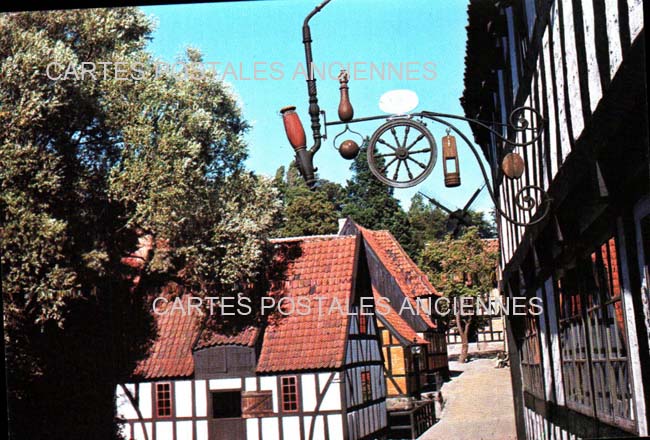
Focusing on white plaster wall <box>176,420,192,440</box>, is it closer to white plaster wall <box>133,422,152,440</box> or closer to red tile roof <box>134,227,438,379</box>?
white plaster wall <box>133,422,152,440</box>

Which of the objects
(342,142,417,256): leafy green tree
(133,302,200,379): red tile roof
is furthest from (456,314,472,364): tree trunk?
(133,302,200,379): red tile roof

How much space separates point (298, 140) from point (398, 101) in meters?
0.82

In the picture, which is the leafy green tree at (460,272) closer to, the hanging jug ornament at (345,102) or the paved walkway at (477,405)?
the paved walkway at (477,405)

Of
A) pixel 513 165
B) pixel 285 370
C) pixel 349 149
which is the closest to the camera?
pixel 513 165

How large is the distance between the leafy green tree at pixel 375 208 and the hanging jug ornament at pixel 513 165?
2.84 ft

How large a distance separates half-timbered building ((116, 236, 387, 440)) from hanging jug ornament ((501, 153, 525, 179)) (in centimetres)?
144

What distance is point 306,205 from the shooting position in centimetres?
668

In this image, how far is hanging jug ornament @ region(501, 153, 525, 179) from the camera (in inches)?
223

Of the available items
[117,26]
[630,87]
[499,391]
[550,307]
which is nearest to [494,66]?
[550,307]

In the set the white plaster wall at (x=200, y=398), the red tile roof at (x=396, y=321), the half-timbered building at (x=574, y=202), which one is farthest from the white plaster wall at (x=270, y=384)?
the half-timbered building at (x=574, y=202)

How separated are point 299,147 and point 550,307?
2189mm

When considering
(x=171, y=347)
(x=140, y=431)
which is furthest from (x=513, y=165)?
(x=140, y=431)

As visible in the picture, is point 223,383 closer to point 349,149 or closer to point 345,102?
point 349,149

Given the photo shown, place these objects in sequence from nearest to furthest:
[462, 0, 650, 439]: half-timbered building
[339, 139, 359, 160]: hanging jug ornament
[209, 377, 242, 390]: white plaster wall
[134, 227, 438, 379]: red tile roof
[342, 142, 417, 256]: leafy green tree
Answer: [462, 0, 650, 439]: half-timbered building, [339, 139, 359, 160]: hanging jug ornament, [342, 142, 417, 256]: leafy green tree, [134, 227, 438, 379]: red tile roof, [209, 377, 242, 390]: white plaster wall
